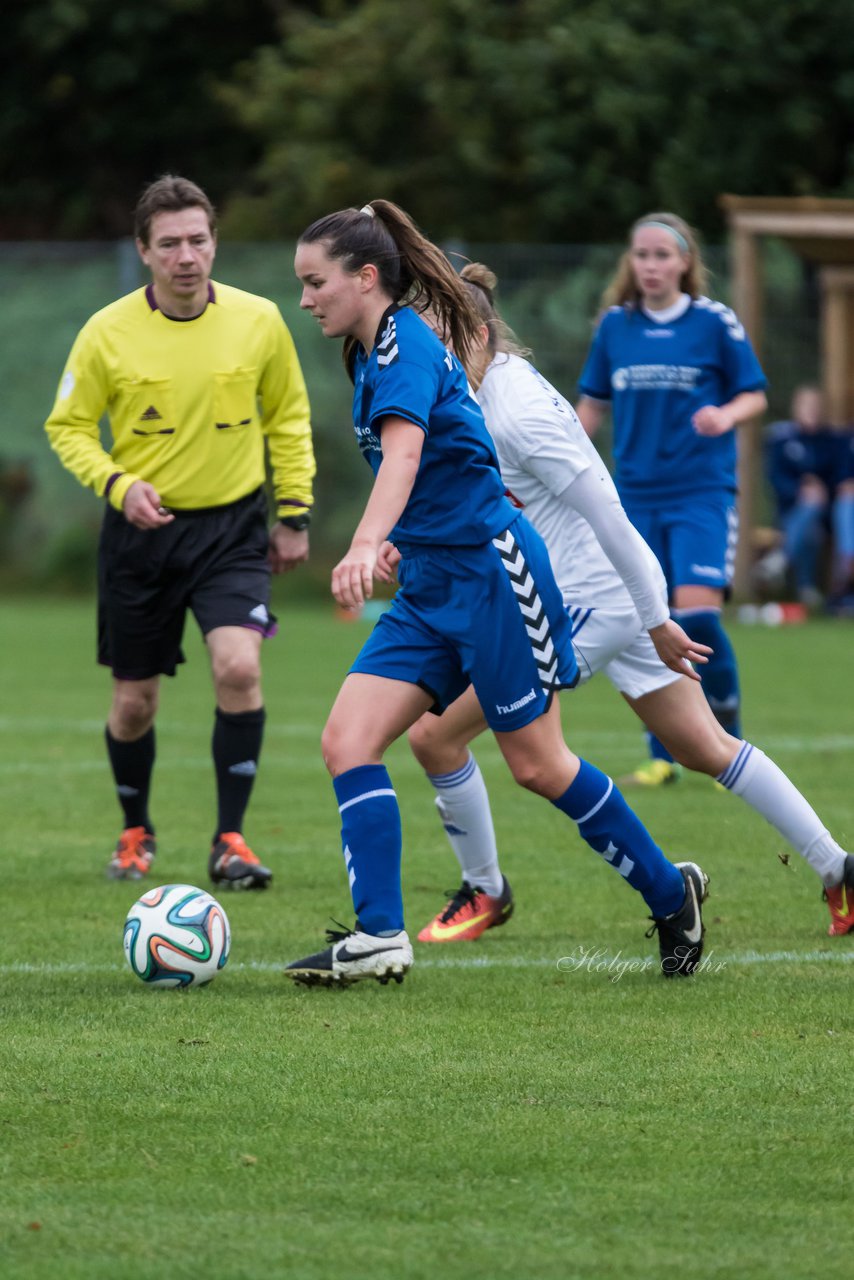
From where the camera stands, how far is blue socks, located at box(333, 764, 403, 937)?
5023 mm

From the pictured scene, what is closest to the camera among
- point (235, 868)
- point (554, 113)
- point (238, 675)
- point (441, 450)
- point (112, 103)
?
point (441, 450)

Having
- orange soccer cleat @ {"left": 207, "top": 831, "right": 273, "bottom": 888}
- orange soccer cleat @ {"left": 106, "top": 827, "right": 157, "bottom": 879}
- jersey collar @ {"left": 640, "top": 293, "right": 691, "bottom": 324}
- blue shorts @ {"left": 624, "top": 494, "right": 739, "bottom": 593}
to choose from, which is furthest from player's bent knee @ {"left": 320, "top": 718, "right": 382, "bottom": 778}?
jersey collar @ {"left": 640, "top": 293, "right": 691, "bottom": 324}

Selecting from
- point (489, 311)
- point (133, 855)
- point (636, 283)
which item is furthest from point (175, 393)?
point (636, 283)

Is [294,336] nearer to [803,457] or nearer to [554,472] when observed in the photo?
[803,457]

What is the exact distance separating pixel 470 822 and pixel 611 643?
66 centimetres

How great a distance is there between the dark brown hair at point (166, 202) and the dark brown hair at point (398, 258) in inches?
66.6

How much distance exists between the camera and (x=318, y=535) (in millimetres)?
20000

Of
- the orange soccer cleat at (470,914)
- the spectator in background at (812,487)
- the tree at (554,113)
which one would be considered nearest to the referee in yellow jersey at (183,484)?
the orange soccer cleat at (470,914)

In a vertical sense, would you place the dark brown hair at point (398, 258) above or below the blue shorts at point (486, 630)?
above

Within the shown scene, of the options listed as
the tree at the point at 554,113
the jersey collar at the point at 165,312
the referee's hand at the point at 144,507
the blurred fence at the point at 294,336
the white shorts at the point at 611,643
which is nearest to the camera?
the white shorts at the point at 611,643

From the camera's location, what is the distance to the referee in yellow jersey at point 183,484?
22.7ft

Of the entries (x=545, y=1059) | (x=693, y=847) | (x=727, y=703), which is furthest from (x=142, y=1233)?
(x=727, y=703)

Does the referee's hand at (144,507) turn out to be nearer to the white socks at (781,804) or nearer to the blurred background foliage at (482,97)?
the white socks at (781,804)

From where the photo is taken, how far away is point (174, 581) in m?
7.03
